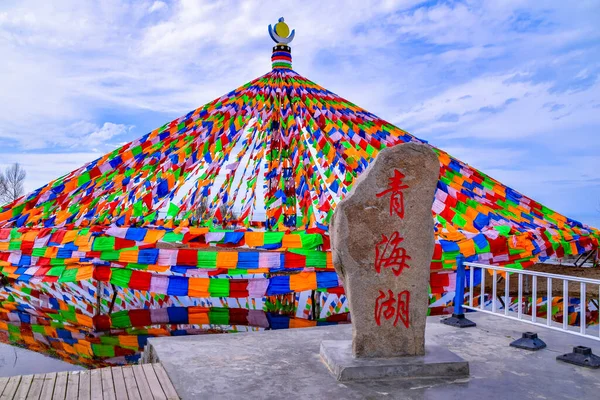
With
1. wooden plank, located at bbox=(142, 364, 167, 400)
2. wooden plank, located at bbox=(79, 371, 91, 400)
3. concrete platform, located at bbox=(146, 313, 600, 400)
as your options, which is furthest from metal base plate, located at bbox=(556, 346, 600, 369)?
wooden plank, located at bbox=(79, 371, 91, 400)

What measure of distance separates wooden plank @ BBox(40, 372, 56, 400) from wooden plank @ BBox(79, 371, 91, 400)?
0.25m

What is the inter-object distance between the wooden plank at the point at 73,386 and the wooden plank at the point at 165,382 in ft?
2.46

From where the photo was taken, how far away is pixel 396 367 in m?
5.41

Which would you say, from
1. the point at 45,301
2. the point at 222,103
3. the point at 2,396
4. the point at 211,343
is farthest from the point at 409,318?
the point at 45,301

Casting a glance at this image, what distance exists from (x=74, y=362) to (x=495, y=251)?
899 cm

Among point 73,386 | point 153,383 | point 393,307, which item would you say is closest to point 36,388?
point 73,386

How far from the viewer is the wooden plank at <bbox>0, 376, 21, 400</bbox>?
4.71 metres

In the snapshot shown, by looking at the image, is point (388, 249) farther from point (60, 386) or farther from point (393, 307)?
point (60, 386)

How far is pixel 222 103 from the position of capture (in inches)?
537

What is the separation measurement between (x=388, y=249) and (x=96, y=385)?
127 inches

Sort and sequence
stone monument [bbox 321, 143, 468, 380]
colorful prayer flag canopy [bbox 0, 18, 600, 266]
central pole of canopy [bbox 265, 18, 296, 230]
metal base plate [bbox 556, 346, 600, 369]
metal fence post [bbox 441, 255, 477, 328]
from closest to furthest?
1. stone monument [bbox 321, 143, 468, 380]
2. metal base plate [bbox 556, 346, 600, 369]
3. metal fence post [bbox 441, 255, 477, 328]
4. colorful prayer flag canopy [bbox 0, 18, 600, 266]
5. central pole of canopy [bbox 265, 18, 296, 230]

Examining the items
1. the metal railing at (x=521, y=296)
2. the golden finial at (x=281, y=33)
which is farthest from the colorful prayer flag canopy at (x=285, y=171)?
the metal railing at (x=521, y=296)

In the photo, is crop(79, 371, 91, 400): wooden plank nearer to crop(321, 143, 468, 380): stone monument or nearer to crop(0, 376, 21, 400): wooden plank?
crop(0, 376, 21, 400): wooden plank

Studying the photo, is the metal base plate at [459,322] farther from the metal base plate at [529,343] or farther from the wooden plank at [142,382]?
the wooden plank at [142,382]
